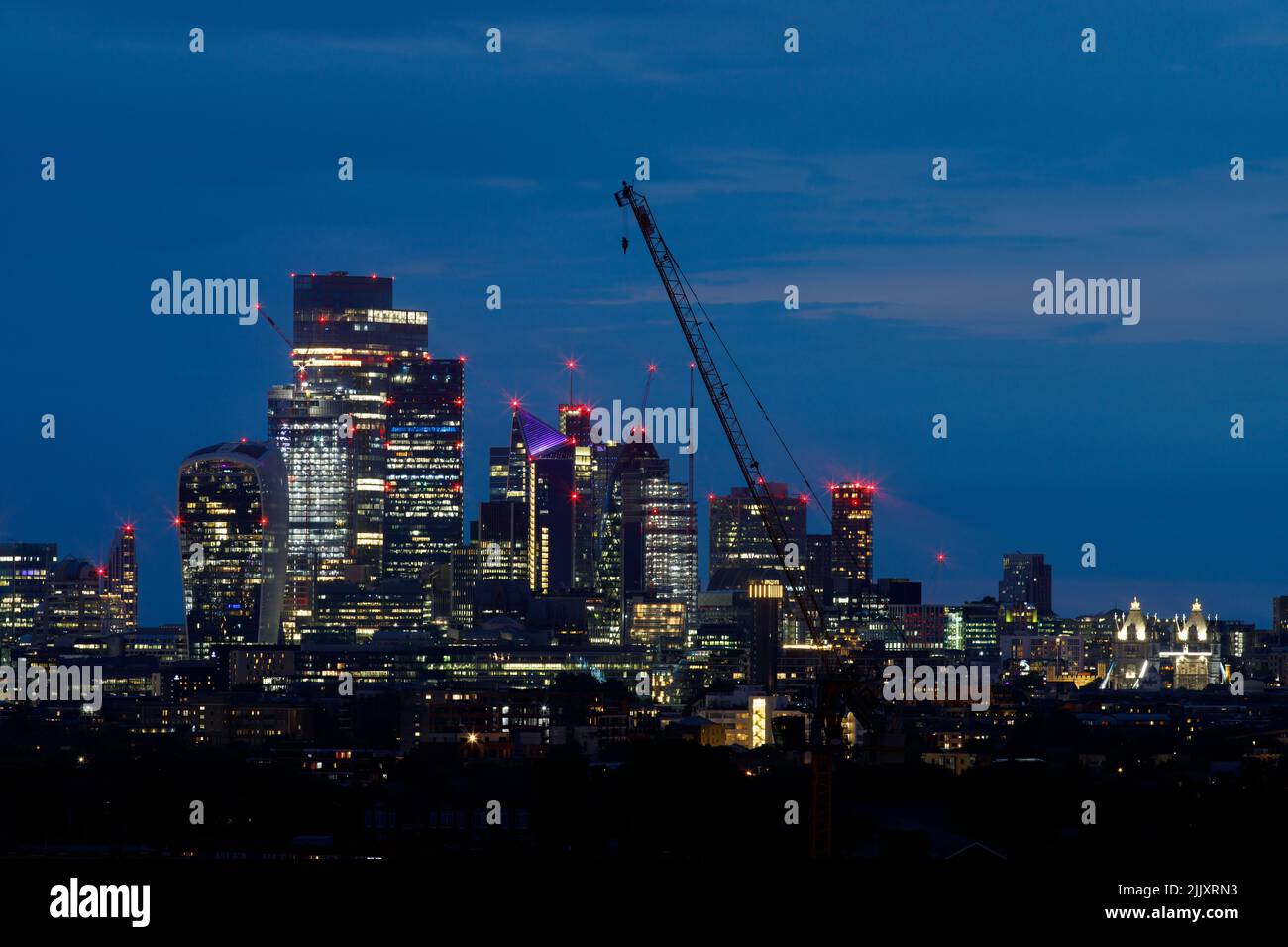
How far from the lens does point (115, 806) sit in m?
132

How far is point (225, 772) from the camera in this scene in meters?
154
